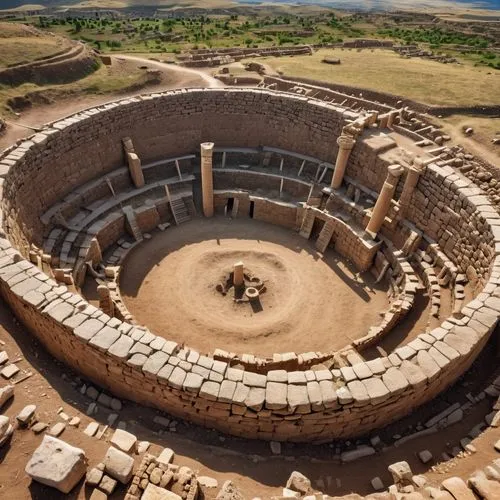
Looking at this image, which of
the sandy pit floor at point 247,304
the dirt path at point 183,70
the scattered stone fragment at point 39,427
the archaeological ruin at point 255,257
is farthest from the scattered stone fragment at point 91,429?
the dirt path at point 183,70

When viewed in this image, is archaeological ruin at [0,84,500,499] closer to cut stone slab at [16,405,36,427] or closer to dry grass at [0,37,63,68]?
cut stone slab at [16,405,36,427]

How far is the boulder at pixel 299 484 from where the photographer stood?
968 cm

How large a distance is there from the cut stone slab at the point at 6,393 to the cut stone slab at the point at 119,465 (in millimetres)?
3546

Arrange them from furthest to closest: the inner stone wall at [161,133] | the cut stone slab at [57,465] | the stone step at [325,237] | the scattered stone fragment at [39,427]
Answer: the stone step at [325,237], the inner stone wall at [161,133], the scattered stone fragment at [39,427], the cut stone slab at [57,465]

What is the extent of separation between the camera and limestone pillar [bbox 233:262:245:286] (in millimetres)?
22016

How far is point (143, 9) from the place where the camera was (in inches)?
4505

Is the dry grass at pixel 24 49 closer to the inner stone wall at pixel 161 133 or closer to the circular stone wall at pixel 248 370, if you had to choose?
the inner stone wall at pixel 161 133

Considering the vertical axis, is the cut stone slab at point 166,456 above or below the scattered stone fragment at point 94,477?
below

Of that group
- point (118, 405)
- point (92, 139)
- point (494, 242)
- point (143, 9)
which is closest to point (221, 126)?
point (92, 139)

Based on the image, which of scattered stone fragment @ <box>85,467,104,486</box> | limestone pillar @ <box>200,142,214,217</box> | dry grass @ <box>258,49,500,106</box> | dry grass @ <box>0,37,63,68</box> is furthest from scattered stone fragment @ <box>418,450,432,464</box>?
dry grass @ <box>0,37,63,68</box>

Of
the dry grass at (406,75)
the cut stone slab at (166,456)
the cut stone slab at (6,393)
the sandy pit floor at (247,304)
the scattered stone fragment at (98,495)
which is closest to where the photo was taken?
the scattered stone fragment at (98,495)

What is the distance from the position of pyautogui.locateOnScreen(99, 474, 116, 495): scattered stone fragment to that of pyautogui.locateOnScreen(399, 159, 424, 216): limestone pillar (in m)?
19.9

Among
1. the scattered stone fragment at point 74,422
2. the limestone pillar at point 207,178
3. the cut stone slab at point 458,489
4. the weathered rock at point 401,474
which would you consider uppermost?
the cut stone slab at point 458,489

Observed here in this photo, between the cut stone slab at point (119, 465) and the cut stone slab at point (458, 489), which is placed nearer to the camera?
the cut stone slab at point (458, 489)
